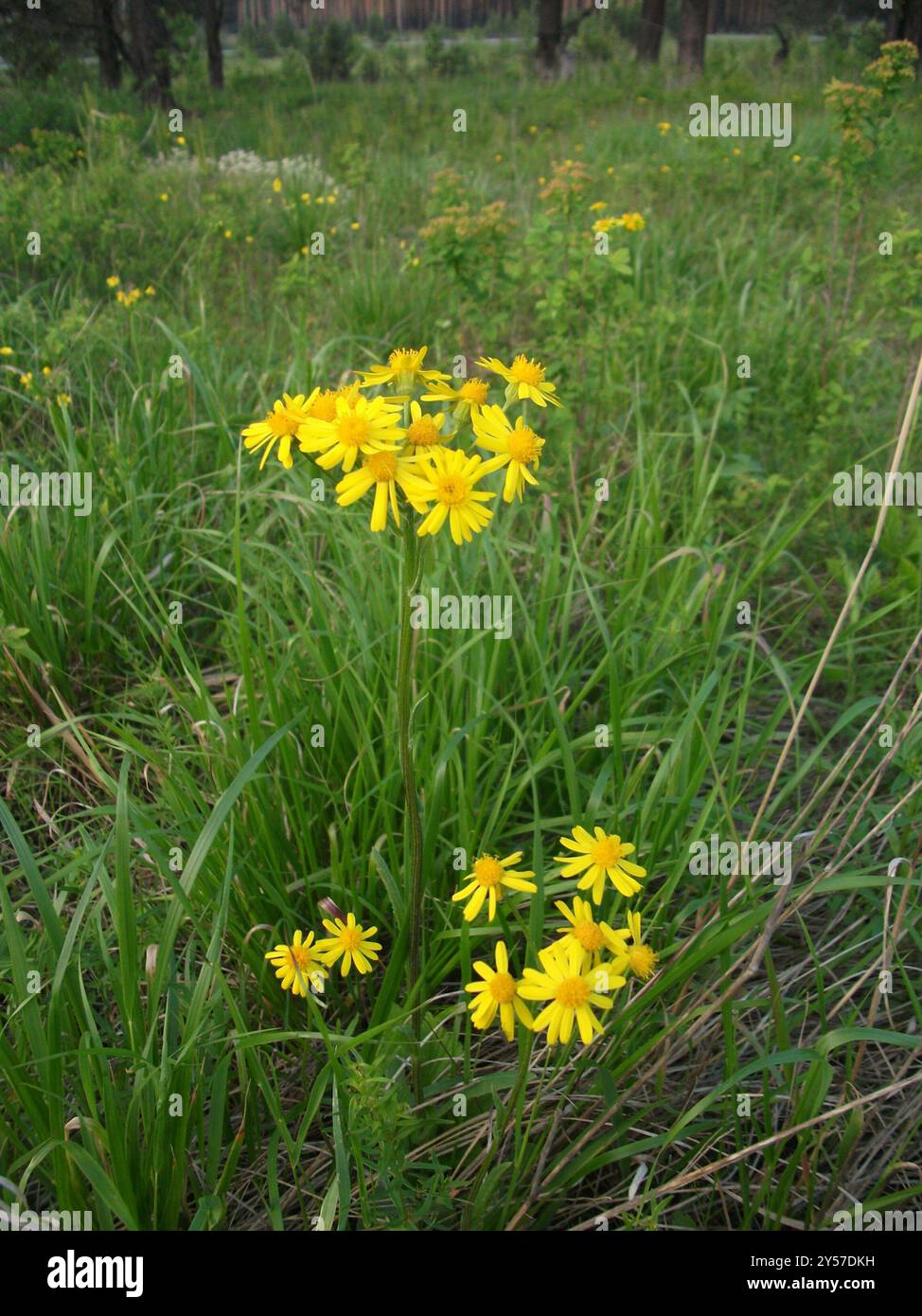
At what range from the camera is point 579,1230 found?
1237 millimetres

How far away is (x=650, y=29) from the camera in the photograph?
13.6 meters

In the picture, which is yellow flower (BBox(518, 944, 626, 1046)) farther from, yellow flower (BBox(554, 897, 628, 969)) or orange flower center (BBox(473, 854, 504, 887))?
orange flower center (BBox(473, 854, 504, 887))

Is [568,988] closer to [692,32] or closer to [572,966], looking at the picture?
[572,966]

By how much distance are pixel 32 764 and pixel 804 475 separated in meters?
2.08

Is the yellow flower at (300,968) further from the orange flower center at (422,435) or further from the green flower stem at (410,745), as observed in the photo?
the orange flower center at (422,435)

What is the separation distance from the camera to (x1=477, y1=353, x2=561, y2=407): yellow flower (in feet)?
3.99

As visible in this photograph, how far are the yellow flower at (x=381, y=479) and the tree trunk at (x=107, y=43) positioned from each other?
998cm

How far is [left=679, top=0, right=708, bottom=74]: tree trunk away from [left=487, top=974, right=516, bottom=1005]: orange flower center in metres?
12.7

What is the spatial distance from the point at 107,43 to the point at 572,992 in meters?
10.6
